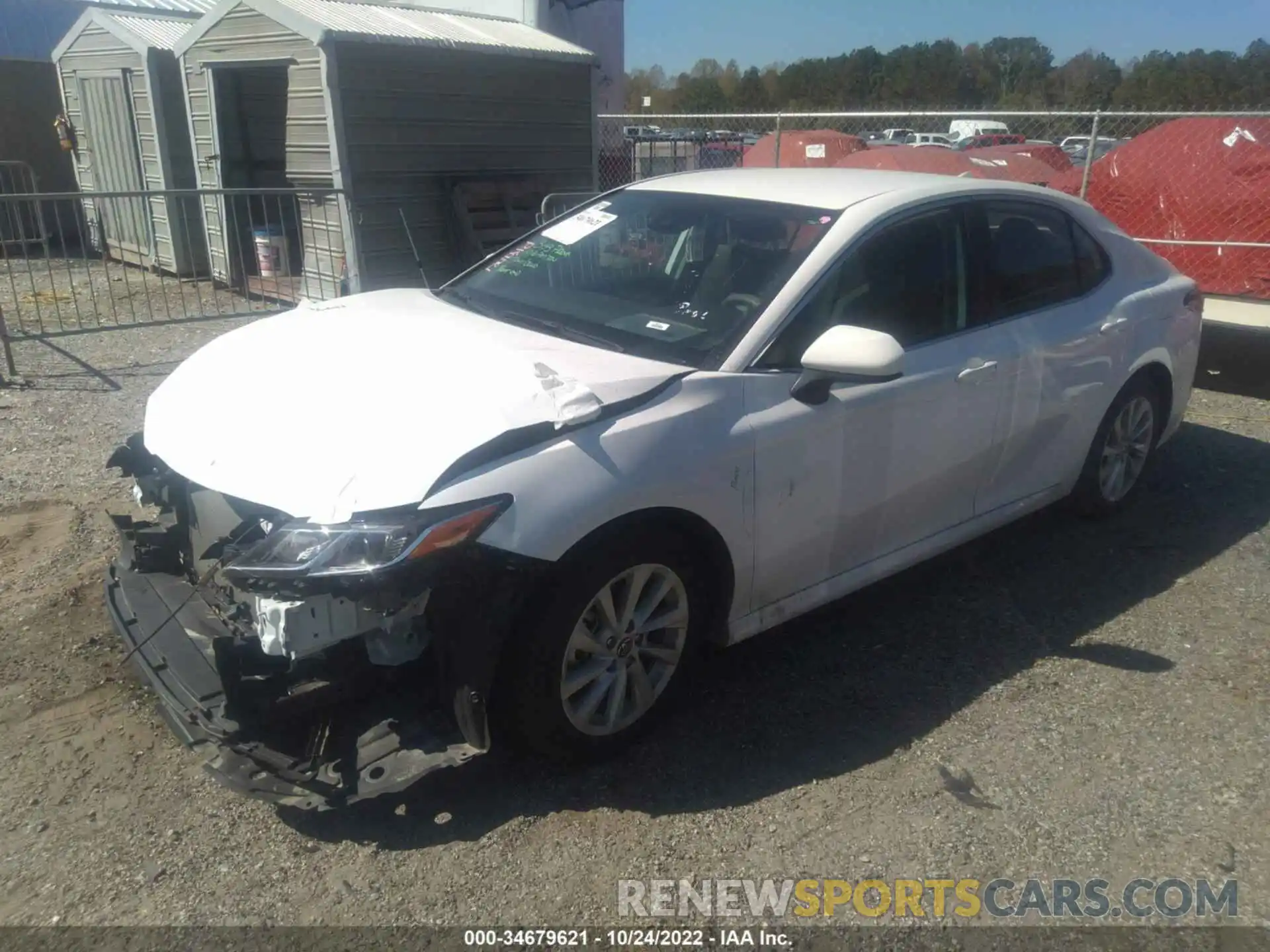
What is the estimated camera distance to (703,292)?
354 cm

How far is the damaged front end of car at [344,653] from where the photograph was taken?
256cm

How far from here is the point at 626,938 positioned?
8.29 ft

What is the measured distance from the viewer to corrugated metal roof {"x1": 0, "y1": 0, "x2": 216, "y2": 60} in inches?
618

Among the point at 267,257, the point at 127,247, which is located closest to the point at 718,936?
the point at 267,257

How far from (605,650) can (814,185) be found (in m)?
2.08

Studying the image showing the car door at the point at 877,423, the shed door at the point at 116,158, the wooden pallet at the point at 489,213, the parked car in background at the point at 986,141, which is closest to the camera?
the car door at the point at 877,423

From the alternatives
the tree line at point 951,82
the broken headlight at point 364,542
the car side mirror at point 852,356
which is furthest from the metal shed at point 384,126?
the tree line at point 951,82

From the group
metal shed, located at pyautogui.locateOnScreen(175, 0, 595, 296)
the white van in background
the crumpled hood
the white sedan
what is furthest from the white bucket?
the white van in background

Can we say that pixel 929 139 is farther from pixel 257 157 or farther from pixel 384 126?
pixel 384 126

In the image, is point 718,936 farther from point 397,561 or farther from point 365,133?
point 365,133

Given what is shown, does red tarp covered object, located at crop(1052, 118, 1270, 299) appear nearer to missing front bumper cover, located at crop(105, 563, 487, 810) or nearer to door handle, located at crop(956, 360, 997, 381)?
door handle, located at crop(956, 360, 997, 381)

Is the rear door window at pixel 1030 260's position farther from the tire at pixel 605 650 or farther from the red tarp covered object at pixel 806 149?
the red tarp covered object at pixel 806 149

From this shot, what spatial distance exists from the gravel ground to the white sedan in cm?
26

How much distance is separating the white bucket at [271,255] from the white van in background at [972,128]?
983 inches
